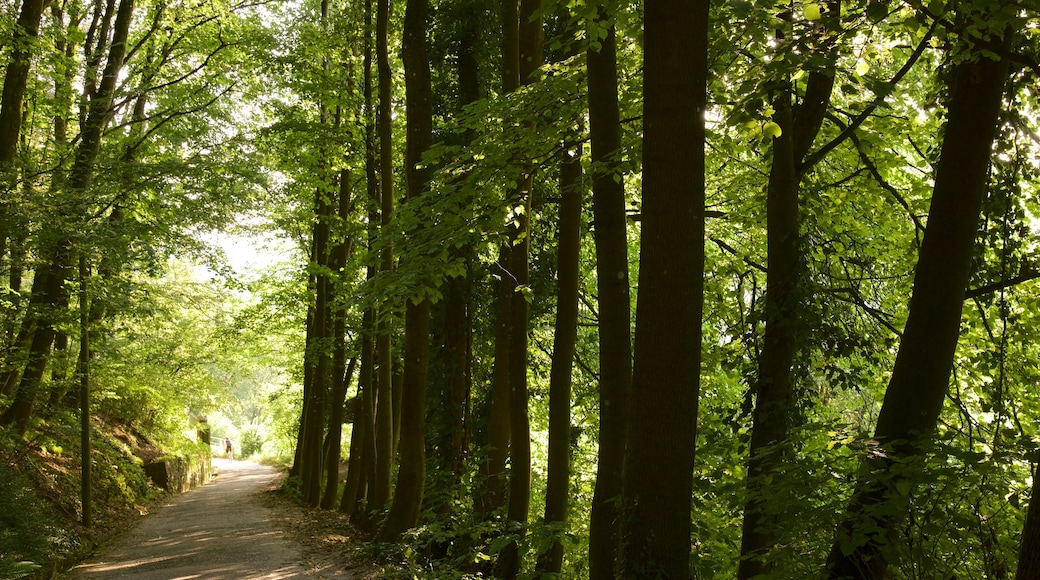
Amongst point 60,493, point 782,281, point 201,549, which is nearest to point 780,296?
point 782,281

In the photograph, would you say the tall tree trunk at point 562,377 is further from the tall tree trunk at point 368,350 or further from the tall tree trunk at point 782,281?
the tall tree trunk at point 368,350

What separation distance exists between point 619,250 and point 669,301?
266 centimetres

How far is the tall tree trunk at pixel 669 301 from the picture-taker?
4109mm

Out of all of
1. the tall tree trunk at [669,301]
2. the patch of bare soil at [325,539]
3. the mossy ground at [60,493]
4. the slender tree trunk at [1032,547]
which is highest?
the tall tree trunk at [669,301]

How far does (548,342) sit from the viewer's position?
43.0 feet

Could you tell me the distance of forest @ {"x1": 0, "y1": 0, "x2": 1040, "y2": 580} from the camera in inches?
167

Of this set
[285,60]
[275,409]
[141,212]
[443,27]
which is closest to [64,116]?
[141,212]

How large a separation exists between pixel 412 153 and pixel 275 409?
30.2 meters

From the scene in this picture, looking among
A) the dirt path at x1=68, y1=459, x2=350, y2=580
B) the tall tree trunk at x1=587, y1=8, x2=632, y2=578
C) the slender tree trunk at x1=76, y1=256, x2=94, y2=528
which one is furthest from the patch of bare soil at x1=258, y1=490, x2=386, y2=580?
the tall tree trunk at x1=587, y1=8, x2=632, y2=578

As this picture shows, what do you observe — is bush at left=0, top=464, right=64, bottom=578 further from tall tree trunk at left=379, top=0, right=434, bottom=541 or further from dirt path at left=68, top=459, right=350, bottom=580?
tall tree trunk at left=379, top=0, right=434, bottom=541

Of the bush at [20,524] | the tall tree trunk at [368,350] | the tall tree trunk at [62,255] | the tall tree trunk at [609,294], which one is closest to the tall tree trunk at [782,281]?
the tall tree trunk at [609,294]

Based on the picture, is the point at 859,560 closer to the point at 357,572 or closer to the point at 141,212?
the point at 357,572

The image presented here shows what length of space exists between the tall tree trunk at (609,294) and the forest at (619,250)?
0.03m

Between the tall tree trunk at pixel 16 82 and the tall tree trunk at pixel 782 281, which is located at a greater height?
the tall tree trunk at pixel 16 82
